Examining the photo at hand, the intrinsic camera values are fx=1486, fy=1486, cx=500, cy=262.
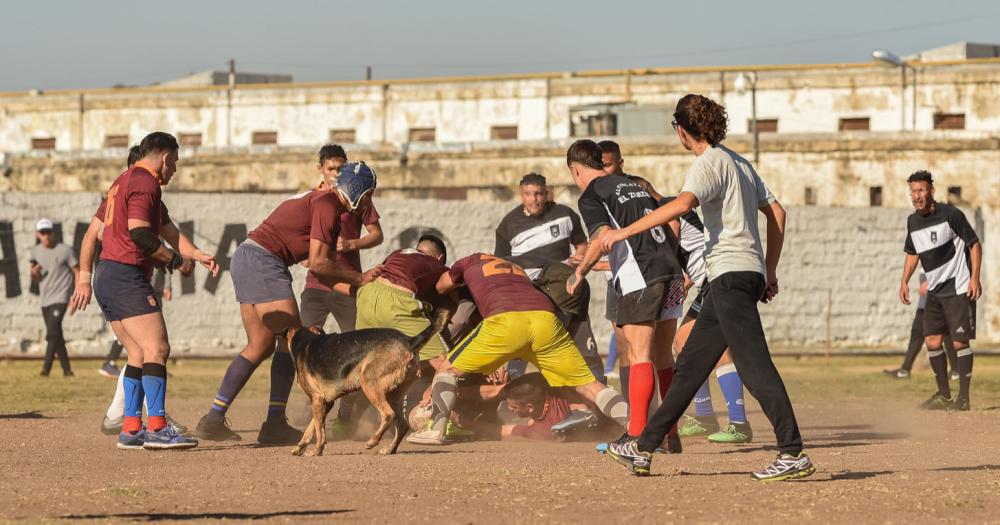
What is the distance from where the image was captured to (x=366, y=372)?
8.52 meters

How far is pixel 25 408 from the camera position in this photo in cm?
1303

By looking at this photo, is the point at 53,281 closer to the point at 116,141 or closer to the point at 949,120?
the point at 949,120

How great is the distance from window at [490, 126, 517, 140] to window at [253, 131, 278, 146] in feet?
24.5

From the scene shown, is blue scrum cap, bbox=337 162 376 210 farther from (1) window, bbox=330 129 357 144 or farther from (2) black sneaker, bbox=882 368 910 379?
(1) window, bbox=330 129 357 144

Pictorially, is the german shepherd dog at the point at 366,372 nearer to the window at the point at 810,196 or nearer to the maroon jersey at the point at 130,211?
the maroon jersey at the point at 130,211

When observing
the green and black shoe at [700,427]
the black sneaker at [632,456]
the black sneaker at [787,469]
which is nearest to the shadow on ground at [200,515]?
the black sneaker at [632,456]

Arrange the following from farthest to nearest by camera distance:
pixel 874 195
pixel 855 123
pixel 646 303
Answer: pixel 855 123
pixel 874 195
pixel 646 303

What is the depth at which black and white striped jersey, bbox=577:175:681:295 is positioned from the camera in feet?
27.2

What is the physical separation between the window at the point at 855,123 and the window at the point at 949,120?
6.26 ft

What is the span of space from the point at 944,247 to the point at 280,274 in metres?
6.16

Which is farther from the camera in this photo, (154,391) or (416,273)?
(416,273)

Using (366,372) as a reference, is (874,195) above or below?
above

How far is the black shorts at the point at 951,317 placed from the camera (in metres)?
12.7

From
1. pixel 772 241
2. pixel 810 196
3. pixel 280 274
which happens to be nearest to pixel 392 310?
pixel 280 274
